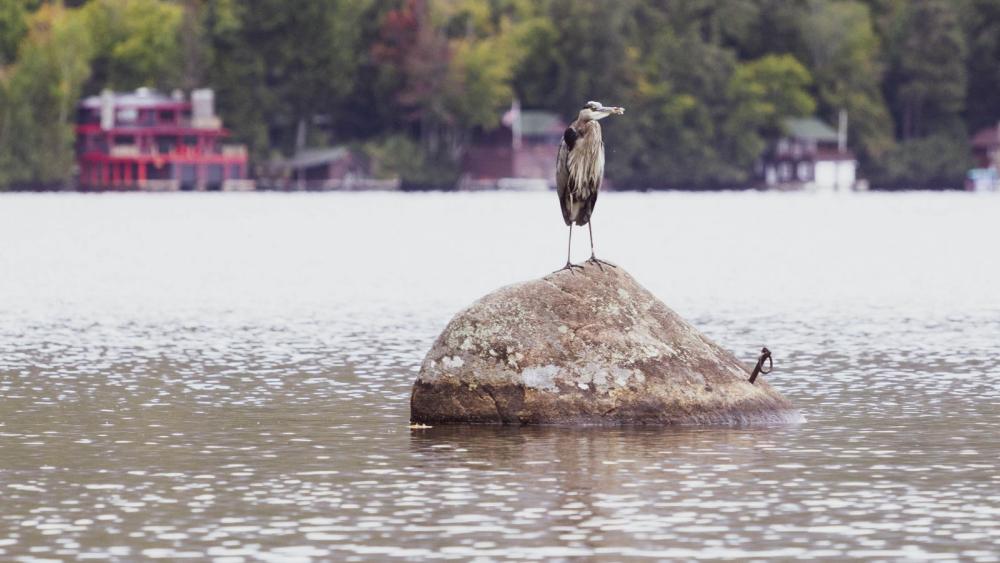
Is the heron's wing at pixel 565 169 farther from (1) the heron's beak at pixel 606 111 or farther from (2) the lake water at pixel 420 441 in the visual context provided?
(2) the lake water at pixel 420 441

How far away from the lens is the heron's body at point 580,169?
25719 mm

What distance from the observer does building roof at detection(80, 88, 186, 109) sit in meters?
180

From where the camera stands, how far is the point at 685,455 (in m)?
22.6

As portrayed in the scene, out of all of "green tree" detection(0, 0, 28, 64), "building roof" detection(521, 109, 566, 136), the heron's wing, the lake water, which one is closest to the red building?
"green tree" detection(0, 0, 28, 64)

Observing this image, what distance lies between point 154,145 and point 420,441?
17170 cm

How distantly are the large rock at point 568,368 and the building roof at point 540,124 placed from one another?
17131 cm

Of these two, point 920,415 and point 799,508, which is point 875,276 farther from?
point 799,508

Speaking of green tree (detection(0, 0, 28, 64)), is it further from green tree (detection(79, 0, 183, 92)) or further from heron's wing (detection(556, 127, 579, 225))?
heron's wing (detection(556, 127, 579, 225))

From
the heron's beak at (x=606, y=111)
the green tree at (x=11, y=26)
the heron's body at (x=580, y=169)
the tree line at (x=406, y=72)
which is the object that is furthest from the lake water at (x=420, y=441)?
the green tree at (x=11, y=26)

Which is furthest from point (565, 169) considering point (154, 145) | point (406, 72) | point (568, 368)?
point (154, 145)

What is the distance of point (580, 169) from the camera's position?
25.8m

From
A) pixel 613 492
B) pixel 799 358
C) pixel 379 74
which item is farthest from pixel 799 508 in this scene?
pixel 379 74

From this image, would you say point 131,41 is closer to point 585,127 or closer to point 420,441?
point 585,127

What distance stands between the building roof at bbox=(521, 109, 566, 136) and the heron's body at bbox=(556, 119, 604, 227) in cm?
17021
